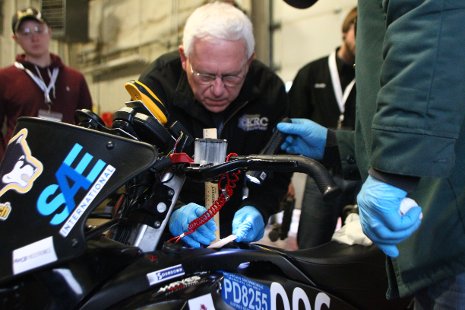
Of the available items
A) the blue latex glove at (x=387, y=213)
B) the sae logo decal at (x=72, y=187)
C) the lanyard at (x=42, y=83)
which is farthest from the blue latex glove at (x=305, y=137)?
the lanyard at (x=42, y=83)

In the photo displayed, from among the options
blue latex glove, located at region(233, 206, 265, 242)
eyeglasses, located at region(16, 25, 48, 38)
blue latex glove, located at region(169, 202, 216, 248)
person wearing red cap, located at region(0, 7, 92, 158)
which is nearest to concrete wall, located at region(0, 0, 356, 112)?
person wearing red cap, located at region(0, 7, 92, 158)

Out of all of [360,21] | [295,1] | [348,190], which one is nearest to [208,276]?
[360,21]

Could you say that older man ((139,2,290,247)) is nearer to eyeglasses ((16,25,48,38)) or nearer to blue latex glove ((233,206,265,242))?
blue latex glove ((233,206,265,242))

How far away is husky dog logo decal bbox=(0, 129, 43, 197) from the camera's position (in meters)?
0.78

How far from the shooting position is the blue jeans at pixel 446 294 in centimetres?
86

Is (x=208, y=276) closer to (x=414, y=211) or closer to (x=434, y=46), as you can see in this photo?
(x=414, y=211)

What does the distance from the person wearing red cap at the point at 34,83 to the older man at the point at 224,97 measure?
1387mm

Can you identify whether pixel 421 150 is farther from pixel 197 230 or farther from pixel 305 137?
pixel 305 137

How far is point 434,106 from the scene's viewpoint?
2.34ft

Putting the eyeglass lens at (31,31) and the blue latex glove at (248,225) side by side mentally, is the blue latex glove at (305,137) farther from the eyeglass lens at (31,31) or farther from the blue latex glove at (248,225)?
the eyeglass lens at (31,31)

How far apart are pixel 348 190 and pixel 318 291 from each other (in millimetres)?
1348

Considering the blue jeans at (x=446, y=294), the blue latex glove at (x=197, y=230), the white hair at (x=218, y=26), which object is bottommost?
the blue jeans at (x=446, y=294)

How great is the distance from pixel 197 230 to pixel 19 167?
361mm

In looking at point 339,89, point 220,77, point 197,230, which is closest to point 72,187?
point 197,230
